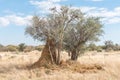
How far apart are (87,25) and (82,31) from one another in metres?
0.68

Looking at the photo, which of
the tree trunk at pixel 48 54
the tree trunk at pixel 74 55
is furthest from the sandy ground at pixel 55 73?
the tree trunk at pixel 74 55

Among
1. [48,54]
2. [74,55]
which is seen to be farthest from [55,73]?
[74,55]

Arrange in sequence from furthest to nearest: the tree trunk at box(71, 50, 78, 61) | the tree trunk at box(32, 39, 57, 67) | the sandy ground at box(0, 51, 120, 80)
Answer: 1. the tree trunk at box(71, 50, 78, 61)
2. the tree trunk at box(32, 39, 57, 67)
3. the sandy ground at box(0, 51, 120, 80)

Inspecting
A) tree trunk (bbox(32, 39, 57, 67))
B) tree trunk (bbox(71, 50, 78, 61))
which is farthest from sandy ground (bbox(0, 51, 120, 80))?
tree trunk (bbox(71, 50, 78, 61))

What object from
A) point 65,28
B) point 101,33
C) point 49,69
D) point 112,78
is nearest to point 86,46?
point 101,33

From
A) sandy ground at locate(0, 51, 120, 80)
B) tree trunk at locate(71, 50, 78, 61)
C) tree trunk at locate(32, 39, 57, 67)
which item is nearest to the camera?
sandy ground at locate(0, 51, 120, 80)

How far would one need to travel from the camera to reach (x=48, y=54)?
26.6 m

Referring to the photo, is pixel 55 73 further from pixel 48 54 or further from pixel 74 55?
pixel 74 55

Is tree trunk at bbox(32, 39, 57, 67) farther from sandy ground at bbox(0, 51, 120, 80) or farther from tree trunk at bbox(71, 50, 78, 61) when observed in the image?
tree trunk at bbox(71, 50, 78, 61)

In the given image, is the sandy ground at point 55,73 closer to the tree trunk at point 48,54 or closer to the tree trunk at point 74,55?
the tree trunk at point 48,54

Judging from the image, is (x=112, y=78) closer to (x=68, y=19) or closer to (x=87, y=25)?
(x=68, y=19)

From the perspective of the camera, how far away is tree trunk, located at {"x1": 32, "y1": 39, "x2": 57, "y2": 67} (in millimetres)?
25984

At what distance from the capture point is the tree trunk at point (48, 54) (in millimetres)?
25984

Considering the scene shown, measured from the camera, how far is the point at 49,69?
23.9 meters
